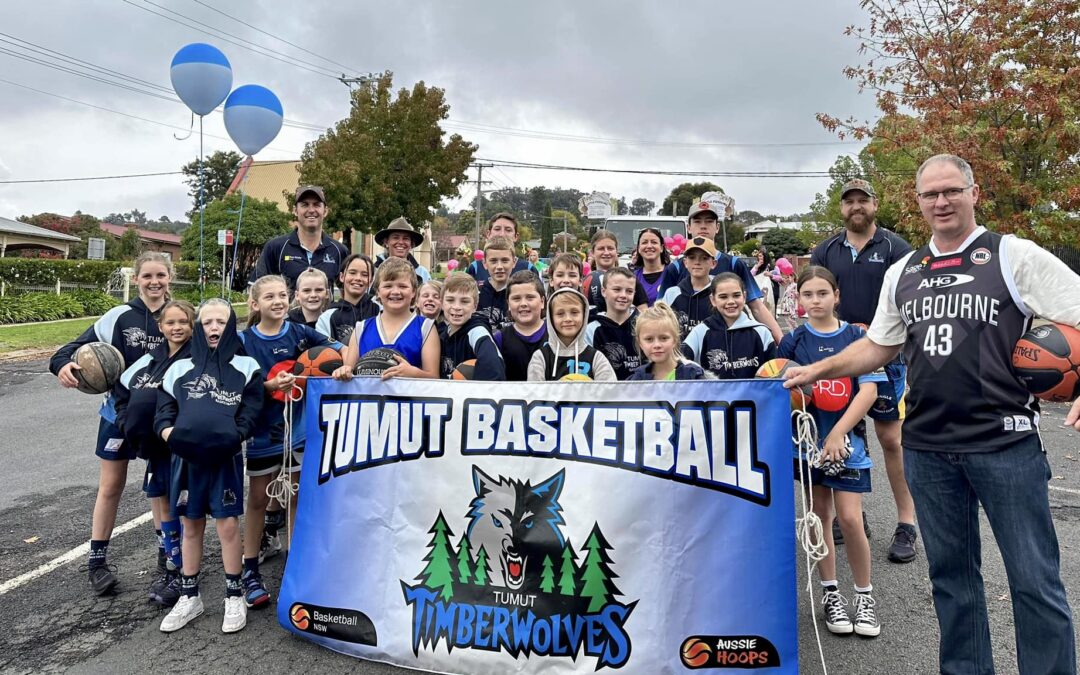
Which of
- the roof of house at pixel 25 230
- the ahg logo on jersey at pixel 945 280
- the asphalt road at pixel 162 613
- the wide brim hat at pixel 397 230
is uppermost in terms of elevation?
the roof of house at pixel 25 230

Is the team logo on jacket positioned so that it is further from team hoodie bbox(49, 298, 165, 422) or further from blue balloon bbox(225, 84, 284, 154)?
blue balloon bbox(225, 84, 284, 154)

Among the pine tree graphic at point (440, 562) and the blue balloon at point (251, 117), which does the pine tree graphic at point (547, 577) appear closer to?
the pine tree graphic at point (440, 562)

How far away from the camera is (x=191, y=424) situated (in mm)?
3512

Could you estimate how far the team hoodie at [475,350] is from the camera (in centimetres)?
391

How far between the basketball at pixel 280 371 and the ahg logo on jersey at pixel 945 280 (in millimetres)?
3244

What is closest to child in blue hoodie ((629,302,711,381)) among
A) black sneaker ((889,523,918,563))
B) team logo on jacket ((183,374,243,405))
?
black sneaker ((889,523,918,563))

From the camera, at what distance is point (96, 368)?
3.82 meters

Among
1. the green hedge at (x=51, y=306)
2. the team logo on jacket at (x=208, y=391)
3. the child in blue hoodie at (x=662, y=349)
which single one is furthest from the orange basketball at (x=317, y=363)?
the green hedge at (x=51, y=306)

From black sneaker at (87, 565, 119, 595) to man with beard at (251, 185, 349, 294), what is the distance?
8.25 feet

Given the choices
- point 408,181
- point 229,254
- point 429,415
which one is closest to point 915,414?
point 429,415

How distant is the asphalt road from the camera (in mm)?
3268

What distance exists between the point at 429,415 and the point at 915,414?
218 centimetres

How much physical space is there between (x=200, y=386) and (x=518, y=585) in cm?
199

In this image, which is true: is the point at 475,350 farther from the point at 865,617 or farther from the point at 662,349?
the point at 865,617
